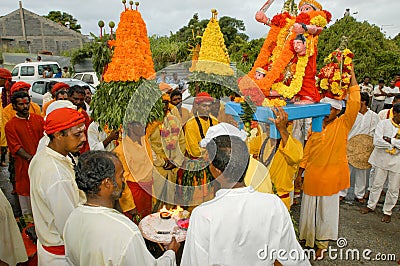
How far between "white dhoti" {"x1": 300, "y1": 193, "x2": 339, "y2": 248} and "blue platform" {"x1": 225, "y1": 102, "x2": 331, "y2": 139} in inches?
38.3

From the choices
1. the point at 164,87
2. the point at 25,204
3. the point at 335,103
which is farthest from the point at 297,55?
the point at 25,204

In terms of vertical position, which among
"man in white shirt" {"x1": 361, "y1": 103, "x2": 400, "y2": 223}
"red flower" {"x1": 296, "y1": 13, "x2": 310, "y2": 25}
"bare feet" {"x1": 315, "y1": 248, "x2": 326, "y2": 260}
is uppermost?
"red flower" {"x1": 296, "y1": 13, "x2": 310, "y2": 25}

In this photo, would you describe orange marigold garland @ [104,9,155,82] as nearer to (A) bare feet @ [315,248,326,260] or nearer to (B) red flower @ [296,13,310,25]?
(B) red flower @ [296,13,310,25]

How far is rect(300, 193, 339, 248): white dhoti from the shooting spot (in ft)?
14.1

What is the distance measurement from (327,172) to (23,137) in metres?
4.21

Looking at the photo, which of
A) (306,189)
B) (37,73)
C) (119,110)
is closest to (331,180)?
(306,189)

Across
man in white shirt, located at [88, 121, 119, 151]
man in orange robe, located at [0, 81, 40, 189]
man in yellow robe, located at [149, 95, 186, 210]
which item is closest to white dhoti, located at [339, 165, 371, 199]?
man in yellow robe, located at [149, 95, 186, 210]

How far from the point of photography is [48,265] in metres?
2.62

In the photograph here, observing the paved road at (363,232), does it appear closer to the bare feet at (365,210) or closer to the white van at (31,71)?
the bare feet at (365,210)

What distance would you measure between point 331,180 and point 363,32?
17431mm

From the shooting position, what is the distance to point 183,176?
475 cm

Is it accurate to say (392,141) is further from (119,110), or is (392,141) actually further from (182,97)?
(119,110)

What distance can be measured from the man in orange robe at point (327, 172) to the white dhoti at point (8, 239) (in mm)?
3332

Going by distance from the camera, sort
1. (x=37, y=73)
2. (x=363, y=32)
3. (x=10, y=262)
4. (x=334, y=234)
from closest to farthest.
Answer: (x=10, y=262)
(x=334, y=234)
(x=37, y=73)
(x=363, y=32)
